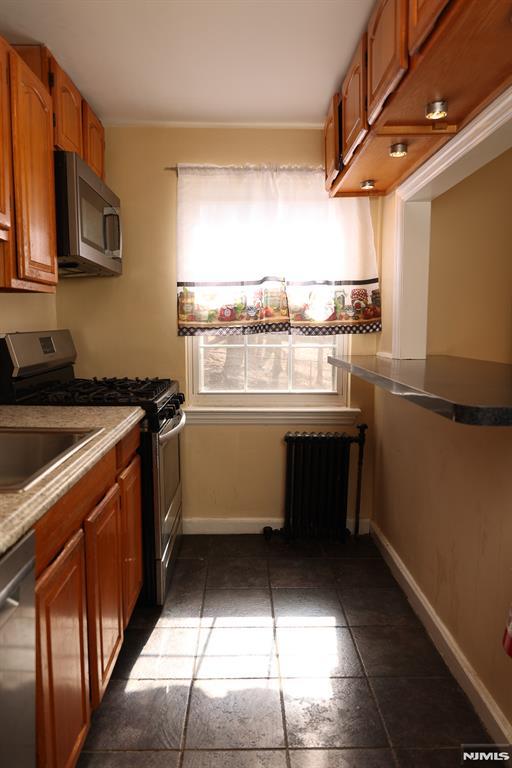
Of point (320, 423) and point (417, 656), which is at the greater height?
point (320, 423)

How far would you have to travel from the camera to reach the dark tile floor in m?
1.55

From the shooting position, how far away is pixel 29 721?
101 centimetres

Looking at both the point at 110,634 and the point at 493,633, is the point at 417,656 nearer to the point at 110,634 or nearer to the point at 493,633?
the point at 493,633

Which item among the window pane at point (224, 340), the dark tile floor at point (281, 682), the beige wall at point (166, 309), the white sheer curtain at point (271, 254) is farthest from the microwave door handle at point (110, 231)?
the dark tile floor at point (281, 682)

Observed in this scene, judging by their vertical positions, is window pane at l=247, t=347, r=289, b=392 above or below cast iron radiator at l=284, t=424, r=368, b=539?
→ above

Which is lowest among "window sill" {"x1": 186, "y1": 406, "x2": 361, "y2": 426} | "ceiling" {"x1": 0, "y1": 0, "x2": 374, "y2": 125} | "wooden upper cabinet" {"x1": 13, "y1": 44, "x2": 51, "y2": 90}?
"window sill" {"x1": 186, "y1": 406, "x2": 361, "y2": 426}

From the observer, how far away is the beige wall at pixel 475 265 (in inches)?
92.3

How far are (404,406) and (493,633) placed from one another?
1.14 metres

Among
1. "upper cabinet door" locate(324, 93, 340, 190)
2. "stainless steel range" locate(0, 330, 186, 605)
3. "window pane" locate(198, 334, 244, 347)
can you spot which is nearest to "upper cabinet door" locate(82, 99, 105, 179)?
"stainless steel range" locate(0, 330, 186, 605)

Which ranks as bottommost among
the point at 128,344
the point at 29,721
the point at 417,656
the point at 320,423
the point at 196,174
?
the point at 417,656

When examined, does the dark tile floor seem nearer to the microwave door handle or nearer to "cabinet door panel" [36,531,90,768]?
"cabinet door panel" [36,531,90,768]

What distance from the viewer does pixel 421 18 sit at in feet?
4.50

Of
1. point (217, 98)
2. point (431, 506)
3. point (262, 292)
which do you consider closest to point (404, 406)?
point (431, 506)

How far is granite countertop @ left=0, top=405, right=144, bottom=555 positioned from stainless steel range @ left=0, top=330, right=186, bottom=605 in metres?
0.09
